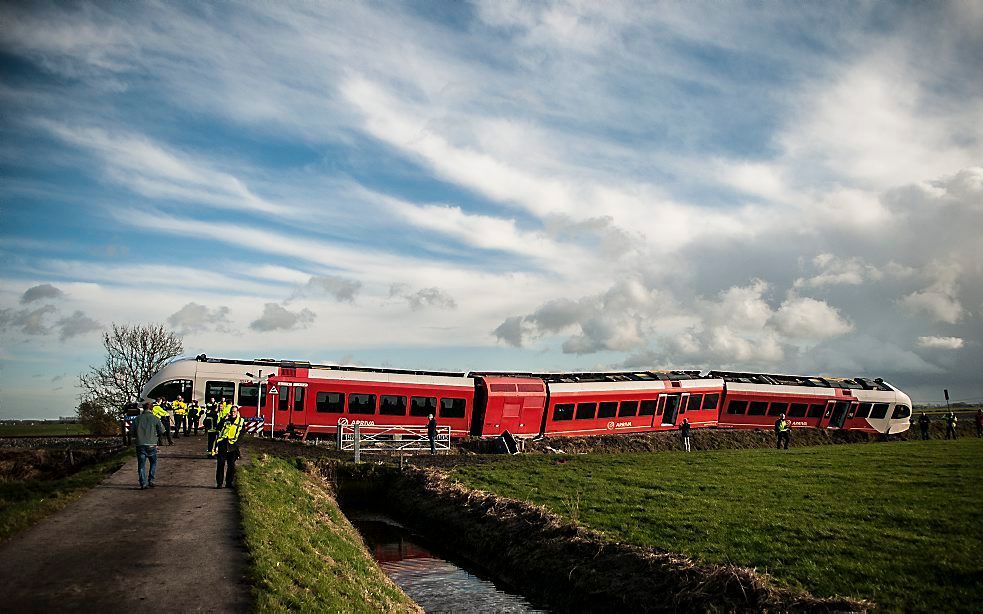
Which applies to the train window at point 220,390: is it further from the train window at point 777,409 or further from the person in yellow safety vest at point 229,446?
the train window at point 777,409

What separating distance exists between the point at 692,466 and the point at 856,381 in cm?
3216

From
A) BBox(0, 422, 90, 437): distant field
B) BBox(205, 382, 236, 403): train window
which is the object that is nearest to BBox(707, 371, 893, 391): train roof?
BBox(205, 382, 236, 403): train window

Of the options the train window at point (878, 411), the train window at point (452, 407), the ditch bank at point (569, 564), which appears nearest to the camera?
the ditch bank at point (569, 564)

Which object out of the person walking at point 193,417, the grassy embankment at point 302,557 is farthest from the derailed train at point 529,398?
the grassy embankment at point 302,557

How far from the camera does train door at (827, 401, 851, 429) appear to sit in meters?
47.0

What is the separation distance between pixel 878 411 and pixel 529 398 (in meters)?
30.2

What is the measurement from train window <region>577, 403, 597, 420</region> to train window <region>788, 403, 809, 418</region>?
16.9 meters

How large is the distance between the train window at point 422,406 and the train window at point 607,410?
11.2m

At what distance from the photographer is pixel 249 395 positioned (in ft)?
105

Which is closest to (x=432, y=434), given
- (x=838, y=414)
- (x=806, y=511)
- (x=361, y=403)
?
(x=361, y=403)

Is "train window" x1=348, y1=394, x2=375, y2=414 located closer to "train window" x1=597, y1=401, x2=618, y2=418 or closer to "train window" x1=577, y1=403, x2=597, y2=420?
"train window" x1=577, y1=403, x2=597, y2=420

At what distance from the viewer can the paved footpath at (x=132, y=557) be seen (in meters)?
8.41

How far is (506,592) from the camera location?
49.9 ft

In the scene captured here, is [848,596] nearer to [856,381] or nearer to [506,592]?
[506,592]
